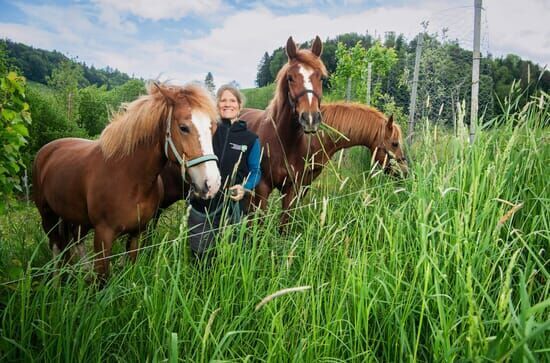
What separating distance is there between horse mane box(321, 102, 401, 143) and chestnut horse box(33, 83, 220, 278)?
8.51ft

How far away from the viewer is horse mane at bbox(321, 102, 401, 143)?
495 cm

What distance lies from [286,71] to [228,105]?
4.17 ft

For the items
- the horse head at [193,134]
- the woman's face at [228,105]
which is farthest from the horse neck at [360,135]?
the horse head at [193,134]

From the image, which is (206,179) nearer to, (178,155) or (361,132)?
(178,155)

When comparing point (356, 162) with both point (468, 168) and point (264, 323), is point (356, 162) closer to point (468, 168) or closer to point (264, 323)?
point (468, 168)

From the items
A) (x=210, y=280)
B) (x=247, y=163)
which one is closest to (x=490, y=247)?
(x=210, y=280)

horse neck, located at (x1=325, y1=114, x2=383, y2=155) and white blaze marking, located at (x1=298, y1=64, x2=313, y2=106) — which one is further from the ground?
white blaze marking, located at (x1=298, y1=64, x2=313, y2=106)

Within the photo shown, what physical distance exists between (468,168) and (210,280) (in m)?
1.80

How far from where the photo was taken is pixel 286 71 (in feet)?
13.8

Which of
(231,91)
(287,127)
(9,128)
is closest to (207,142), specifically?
(231,91)

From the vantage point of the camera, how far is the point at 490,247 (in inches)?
74.5

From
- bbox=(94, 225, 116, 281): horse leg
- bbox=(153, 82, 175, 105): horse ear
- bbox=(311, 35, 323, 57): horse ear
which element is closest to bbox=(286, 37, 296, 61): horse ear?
bbox=(311, 35, 323, 57): horse ear

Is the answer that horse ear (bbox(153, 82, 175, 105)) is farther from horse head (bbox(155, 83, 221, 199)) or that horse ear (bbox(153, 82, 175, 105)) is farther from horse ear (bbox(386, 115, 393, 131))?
horse ear (bbox(386, 115, 393, 131))

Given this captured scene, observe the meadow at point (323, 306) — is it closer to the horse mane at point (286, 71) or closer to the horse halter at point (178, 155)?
the horse halter at point (178, 155)
